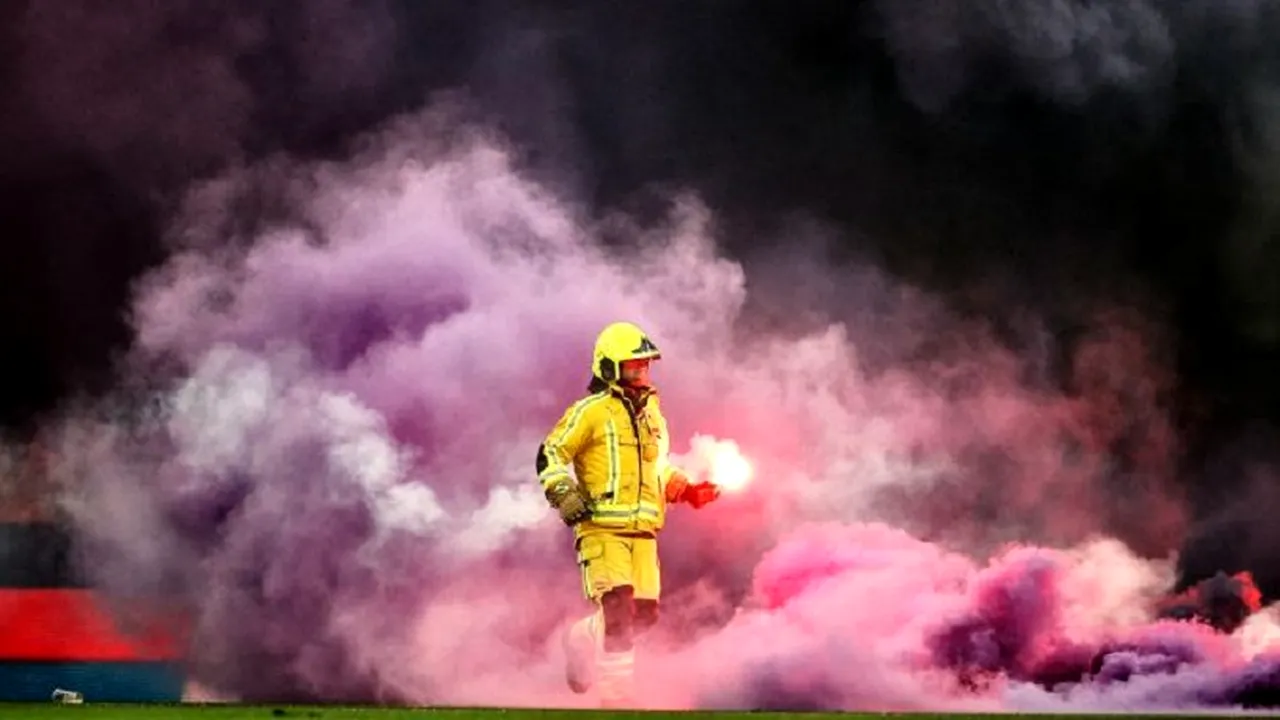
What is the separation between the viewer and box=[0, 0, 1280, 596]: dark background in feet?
24.3

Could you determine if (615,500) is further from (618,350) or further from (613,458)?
(618,350)

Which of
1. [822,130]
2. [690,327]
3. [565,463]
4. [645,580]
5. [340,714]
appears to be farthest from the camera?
[822,130]

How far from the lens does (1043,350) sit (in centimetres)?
737

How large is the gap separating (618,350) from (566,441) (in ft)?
1.42

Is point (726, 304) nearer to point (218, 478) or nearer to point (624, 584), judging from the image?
point (624, 584)

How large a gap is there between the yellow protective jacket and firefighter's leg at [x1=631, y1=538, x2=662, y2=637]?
0.25 feet

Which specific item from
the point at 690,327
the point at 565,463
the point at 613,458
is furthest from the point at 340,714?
the point at 690,327

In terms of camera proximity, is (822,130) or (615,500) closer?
(615,500)

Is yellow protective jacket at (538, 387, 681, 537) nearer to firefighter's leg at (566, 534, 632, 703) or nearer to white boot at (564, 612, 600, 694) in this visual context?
firefighter's leg at (566, 534, 632, 703)

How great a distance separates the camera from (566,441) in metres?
6.72

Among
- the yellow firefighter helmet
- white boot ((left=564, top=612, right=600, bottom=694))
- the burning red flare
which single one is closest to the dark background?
the burning red flare

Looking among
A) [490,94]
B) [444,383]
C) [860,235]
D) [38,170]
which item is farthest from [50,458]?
[860,235]

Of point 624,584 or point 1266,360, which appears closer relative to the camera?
point 624,584

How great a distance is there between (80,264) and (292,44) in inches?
53.8
